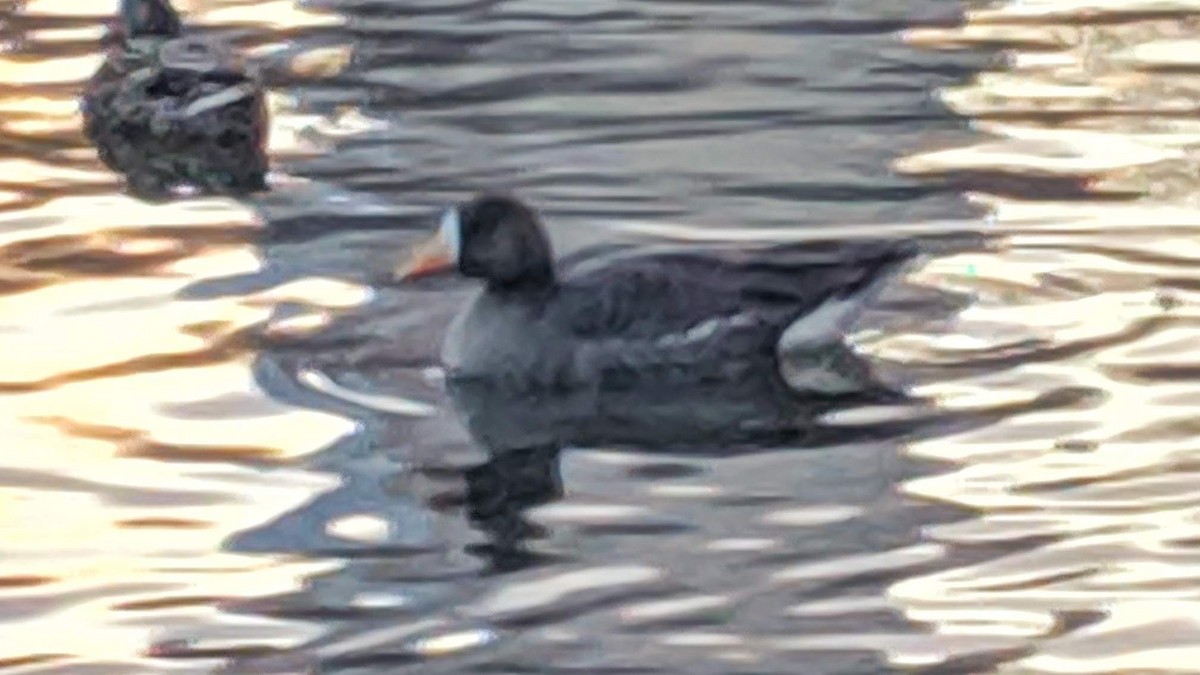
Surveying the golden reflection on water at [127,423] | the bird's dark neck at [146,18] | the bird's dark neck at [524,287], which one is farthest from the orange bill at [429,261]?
the bird's dark neck at [146,18]

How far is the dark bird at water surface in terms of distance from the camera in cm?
1227

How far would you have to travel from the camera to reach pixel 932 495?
35.0 ft

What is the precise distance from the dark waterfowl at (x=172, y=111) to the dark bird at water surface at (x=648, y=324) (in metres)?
3.04

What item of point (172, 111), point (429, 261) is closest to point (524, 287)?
point (429, 261)

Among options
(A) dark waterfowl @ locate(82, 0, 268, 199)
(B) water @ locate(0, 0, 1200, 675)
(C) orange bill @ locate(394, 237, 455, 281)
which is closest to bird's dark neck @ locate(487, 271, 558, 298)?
(C) orange bill @ locate(394, 237, 455, 281)

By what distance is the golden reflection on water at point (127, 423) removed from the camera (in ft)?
32.3

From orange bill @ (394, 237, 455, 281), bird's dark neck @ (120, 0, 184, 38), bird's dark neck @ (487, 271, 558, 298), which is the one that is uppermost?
bird's dark neck @ (120, 0, 184, 38)

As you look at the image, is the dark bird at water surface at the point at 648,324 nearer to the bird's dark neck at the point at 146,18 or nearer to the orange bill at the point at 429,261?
the orange bill at the point at 429,261

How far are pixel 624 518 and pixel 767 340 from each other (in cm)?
192

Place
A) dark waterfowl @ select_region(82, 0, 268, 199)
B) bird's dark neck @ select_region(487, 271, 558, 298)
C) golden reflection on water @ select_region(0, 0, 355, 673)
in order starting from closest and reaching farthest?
golden reflection on water @ select_region(0, 0, 355, 673), bird's dark neck @ select_region(487, 271, 558, 298), dark waterfowl @ select_region(82, 0, 268, 199)

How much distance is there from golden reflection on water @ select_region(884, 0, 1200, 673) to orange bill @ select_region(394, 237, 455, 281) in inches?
62.3

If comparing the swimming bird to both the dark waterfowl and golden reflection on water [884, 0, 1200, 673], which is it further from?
the dark waterfowl

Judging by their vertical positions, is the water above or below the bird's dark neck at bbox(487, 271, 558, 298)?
below

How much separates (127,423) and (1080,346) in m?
3.14
